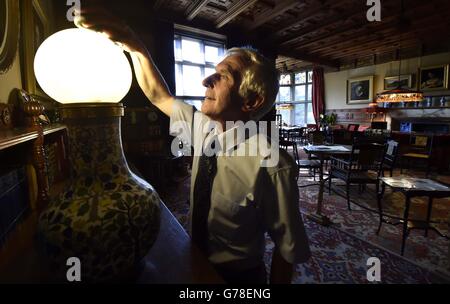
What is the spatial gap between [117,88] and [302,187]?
4144 mm

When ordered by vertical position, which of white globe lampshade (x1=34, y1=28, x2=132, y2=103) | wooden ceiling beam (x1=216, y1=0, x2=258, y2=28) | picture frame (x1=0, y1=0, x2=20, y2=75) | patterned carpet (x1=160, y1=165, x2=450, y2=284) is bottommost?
patterned carpet (x1=160, y1=165, x2=450, y2=284)

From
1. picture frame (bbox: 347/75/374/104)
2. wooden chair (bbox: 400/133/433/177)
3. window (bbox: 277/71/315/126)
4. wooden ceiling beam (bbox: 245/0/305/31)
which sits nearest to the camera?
wooden ceiling beam (bbox: 245/0/305/31)

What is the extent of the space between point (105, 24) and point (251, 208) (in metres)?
0.67

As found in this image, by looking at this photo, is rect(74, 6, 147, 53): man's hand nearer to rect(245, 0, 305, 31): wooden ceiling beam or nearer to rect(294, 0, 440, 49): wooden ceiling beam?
rect(245, 0, 305, 31): wooden ceiling beam

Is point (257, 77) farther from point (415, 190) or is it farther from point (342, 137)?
point (342, 137)

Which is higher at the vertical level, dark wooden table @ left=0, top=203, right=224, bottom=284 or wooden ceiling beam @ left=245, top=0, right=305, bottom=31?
wooden ceiling beam @ left=245, top=0, right=305, bottom=31

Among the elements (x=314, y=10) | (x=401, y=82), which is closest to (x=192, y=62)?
(x=314, y=10)

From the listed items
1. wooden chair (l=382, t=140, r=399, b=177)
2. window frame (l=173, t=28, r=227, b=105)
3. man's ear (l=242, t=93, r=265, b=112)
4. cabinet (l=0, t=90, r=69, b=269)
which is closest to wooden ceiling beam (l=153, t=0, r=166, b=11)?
window frame (l=173, t=28, r=227, b=105)

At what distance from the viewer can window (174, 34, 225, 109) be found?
5258 millimetres

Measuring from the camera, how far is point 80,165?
1.78 ft

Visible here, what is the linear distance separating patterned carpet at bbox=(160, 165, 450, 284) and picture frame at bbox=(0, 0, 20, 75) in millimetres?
2296

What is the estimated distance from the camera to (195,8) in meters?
4.15

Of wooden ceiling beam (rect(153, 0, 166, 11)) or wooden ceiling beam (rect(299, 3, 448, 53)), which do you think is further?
wooden ceiling beam (rect(299, 3, 448, 53))

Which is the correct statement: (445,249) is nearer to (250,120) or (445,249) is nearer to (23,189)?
(250,120)
